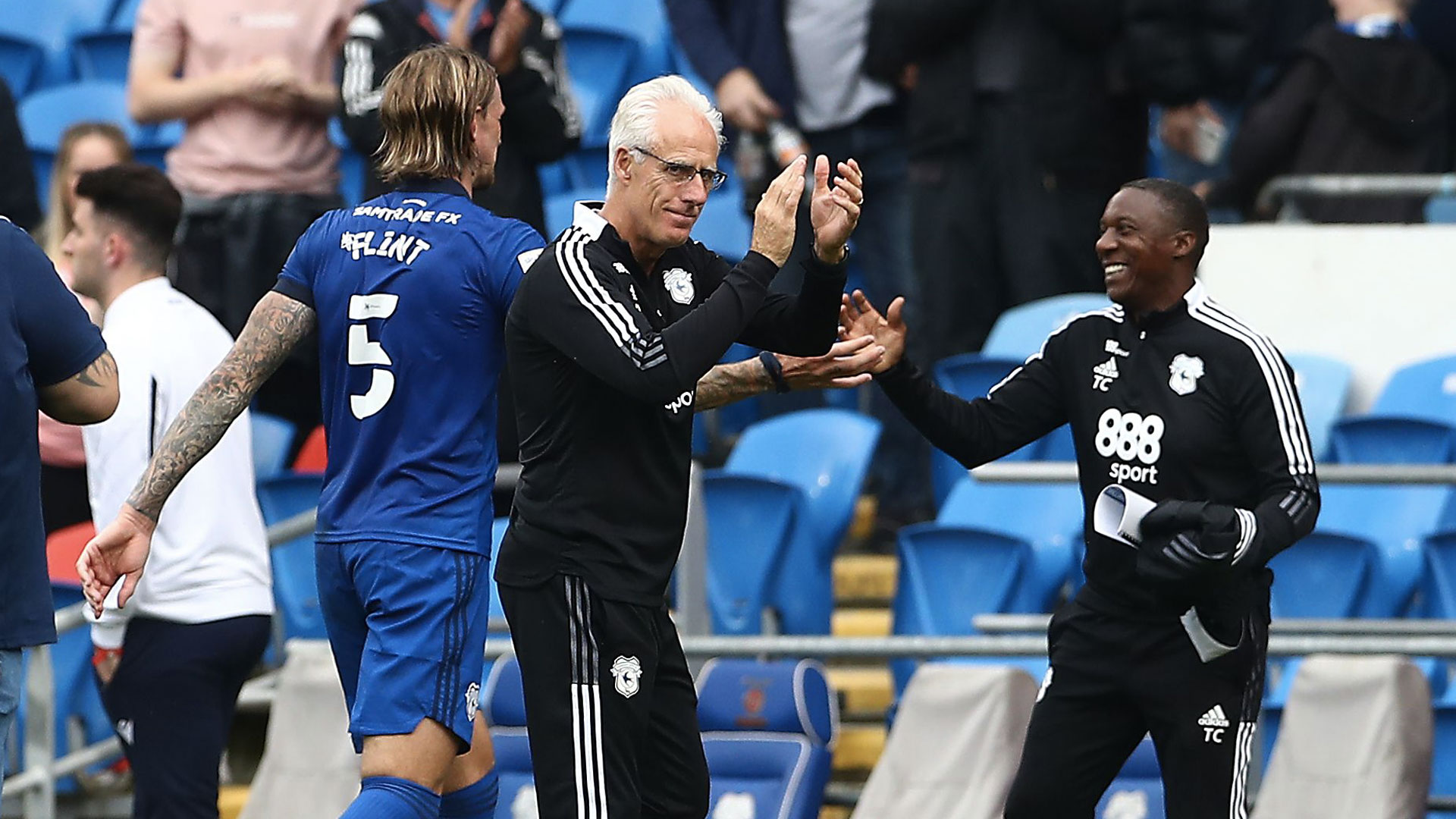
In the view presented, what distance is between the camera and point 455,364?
15.9ft

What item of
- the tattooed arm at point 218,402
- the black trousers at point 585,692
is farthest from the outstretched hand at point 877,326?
the tattooed arm at point 218,402

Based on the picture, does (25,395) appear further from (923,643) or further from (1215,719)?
(923,643)

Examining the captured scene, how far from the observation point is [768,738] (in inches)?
264

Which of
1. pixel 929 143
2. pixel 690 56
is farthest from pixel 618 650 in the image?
pixel 690 56

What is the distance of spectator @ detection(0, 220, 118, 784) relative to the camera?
14.8ft

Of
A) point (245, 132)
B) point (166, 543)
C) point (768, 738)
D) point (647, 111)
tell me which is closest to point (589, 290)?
point (647, 111)

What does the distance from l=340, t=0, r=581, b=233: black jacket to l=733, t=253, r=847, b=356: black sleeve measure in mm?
2842

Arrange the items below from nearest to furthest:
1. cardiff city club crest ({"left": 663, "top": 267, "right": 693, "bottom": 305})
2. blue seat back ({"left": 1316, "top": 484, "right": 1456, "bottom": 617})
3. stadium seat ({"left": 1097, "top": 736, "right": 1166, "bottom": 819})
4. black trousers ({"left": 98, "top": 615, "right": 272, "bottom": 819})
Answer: cardiff city club crest ({"left": 663, "top": 267, "right": 693, "bottom": 305}), black trousers ({"left": 98, "top": 615, "right": 272, "bottom": 819}), stadium seat ({"left": 1097, "top": 736, "right": 1166, "bottom": 819}), blue seat back ({"left": 1316, "top": 484, "right": 1456, "bottom": 617})

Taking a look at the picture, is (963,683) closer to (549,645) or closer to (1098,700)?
(1098,700)

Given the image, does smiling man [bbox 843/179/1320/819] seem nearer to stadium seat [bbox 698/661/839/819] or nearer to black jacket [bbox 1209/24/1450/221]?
stadium seat [bbox 698/661/839/819]

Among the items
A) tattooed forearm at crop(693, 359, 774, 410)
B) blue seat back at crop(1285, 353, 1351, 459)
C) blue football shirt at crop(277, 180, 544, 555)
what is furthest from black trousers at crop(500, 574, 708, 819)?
blue seat back at crop(1285, 353, 1351, 459)

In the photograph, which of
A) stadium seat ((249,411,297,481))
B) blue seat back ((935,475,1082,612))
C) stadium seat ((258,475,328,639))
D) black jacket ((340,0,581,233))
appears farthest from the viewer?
stadium seat ((249,411,297,481))

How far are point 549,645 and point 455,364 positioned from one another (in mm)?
637

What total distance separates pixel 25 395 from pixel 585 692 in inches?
48.6
